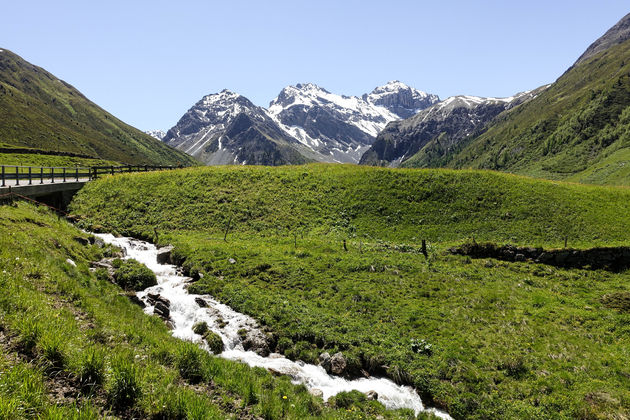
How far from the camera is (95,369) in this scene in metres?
7.68

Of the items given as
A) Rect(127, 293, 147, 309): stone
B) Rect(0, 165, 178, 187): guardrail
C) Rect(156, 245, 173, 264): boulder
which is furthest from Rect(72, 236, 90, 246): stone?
Rect(0, 165, 178, 187): guardrail

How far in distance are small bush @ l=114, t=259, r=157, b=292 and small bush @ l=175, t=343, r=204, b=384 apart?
48.2 ft

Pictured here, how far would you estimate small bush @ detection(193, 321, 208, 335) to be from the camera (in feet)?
59.6

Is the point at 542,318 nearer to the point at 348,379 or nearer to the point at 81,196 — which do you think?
the point at 348,379

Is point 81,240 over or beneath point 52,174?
beneath

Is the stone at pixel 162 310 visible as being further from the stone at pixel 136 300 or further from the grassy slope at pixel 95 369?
the grassy slope at pixel 95 369

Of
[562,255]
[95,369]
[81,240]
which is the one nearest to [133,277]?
[81,240]

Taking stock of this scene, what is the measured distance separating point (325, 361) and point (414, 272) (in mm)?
14056

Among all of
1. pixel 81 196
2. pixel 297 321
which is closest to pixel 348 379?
pixel 297 321

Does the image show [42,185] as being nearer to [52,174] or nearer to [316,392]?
[52,174]

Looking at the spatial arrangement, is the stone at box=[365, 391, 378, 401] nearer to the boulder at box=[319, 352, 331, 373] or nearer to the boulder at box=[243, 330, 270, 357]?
the boulder at box=[319, 352, 331, 373]

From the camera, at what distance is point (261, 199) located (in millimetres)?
46438

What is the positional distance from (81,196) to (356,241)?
42013mm

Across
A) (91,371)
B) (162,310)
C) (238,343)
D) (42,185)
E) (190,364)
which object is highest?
(42,185)
